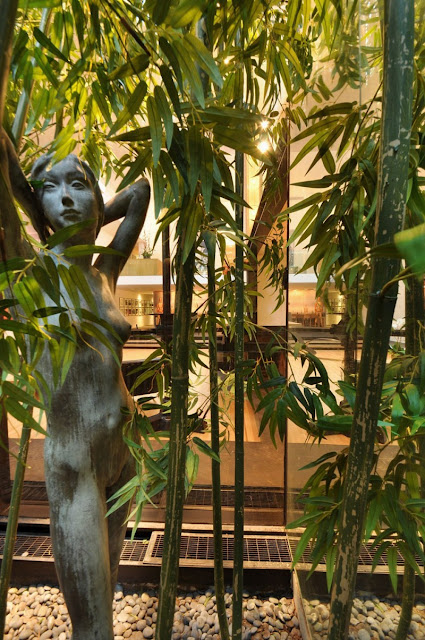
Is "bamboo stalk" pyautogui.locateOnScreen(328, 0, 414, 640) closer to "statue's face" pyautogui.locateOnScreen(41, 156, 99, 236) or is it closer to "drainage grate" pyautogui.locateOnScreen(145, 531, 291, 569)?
"statue's face" pyautogui.locateOnScreen(41, 156, 99, 236)

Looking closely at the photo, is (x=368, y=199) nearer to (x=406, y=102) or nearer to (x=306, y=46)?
(x=406, y=102)

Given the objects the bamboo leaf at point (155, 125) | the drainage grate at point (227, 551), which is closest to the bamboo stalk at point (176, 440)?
the bamboo leaf at point (155, 125)

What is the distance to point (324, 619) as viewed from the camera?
3.79 ft

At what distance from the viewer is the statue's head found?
35.9 inches

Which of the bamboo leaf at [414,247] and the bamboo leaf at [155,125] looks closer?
the bamboo leaf at [414,247]

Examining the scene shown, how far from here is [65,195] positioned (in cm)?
90

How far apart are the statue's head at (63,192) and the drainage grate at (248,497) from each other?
1.82 metres

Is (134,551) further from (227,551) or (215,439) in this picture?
(215,439)

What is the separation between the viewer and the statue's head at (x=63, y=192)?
0.91 meters

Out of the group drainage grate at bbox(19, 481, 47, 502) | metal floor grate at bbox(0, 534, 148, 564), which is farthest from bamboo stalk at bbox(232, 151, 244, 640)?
drainage grate at bbox(19, 481, 47, 502)

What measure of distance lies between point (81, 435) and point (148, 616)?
1.28m

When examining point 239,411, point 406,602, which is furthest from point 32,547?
point 406,602

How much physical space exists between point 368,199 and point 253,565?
67.7 inches

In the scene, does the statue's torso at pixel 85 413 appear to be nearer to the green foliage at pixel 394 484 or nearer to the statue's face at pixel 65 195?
the statue's face at pixel 65 195
